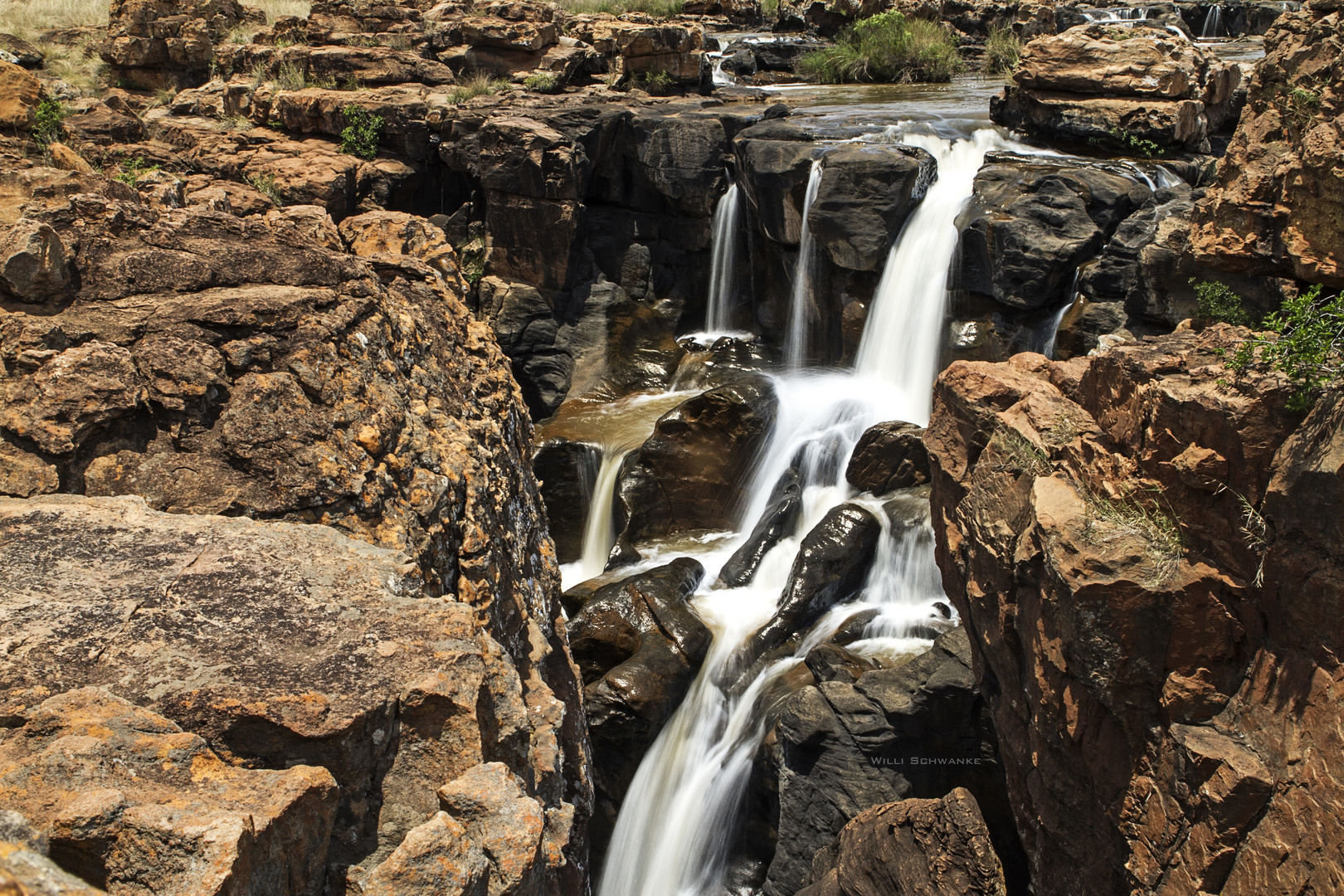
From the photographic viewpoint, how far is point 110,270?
311cm

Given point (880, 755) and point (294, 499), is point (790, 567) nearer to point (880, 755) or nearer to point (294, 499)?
point (880, 755)

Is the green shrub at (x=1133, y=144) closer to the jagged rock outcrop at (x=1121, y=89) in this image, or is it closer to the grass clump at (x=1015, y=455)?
the jagged rock outcrop at (x=1121, y=89)

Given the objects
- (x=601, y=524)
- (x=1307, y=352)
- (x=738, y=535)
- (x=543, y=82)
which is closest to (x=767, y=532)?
(x=738, y=535)

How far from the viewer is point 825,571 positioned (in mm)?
8320

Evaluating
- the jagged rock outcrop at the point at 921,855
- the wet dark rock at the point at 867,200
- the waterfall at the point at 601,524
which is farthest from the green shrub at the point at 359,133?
the jagged rock outcrop at the point at 921,855

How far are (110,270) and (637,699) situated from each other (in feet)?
17.0

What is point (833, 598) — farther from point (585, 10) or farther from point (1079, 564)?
point (585, 10)

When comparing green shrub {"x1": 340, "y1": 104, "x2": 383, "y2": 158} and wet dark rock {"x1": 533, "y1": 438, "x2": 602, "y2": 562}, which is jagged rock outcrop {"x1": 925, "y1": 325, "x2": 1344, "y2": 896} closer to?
wet dark rock {"x1": 533, "y1": 438, "x2": 602, "y2": 562}

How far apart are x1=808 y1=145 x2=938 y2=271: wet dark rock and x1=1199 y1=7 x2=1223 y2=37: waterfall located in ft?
41.0

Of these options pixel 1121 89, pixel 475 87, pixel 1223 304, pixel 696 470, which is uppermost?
pixel 475 87

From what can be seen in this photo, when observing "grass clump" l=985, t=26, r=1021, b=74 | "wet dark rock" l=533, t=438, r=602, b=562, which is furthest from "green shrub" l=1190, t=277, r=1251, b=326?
"grass clump" l=985, t=26, r=1021, b=74

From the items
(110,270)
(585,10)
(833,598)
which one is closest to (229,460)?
(110,270)

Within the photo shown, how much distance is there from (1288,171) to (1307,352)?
2.25 metres

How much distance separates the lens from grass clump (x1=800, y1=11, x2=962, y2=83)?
18.8m
